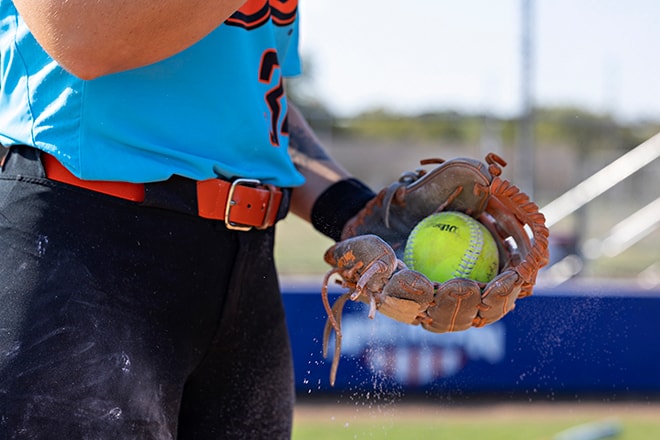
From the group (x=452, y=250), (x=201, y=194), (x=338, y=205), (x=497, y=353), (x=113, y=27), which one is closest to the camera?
(x=113, y=27)

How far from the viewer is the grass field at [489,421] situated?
4.74 meters

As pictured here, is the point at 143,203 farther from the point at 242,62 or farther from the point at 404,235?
the point at 404,235

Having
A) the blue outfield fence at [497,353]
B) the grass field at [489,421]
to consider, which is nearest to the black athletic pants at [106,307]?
the grass field at [489,421]

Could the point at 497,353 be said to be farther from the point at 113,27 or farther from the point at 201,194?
the point at 113,27

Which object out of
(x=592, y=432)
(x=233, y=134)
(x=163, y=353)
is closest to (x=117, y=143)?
(x=233, y=134)

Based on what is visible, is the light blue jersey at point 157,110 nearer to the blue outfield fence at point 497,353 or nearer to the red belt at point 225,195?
the red belt at point 225,195

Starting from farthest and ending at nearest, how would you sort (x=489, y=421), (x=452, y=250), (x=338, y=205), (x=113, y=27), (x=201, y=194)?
1. (x=489, y=421)
2. (x=338, y=205)
3. (x=452, y=250)
4. (x=201, y=194)
5. (x=113, y=27)

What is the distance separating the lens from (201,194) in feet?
4.73

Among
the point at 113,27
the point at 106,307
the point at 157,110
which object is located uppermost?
the point at 113,27

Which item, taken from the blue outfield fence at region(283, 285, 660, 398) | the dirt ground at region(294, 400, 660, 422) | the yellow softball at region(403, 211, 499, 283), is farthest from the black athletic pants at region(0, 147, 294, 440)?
the dirt ground at region(294, 400, 660, 422)

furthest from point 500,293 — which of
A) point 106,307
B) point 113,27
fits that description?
point 113,27

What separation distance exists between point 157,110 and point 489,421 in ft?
13.3

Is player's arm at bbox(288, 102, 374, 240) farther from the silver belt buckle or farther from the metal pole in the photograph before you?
the metal pole

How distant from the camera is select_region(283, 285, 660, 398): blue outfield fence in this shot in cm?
508
